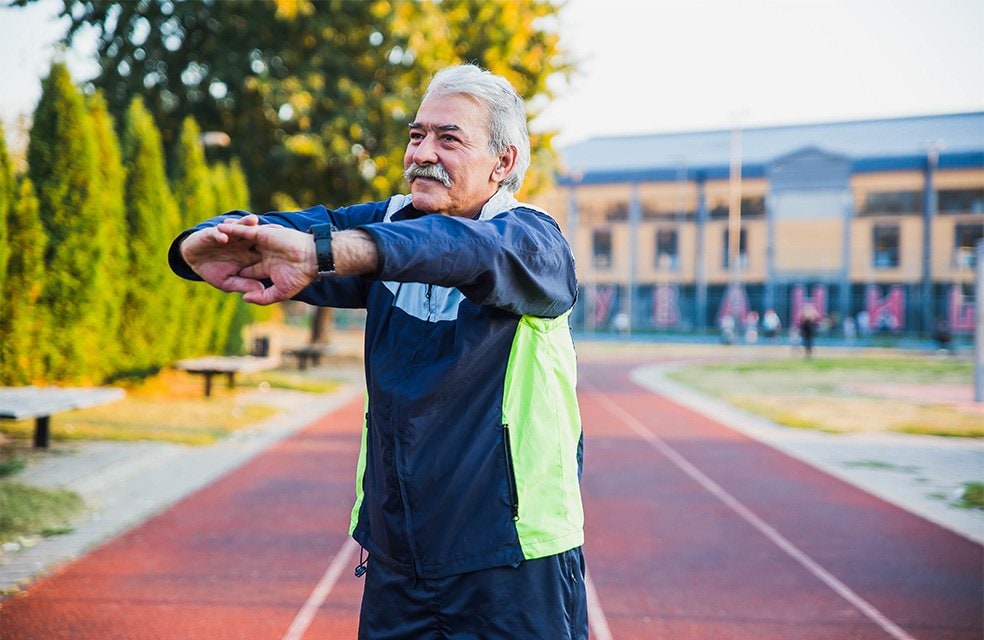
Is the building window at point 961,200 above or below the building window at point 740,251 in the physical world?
above

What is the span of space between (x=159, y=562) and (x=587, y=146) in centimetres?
5642

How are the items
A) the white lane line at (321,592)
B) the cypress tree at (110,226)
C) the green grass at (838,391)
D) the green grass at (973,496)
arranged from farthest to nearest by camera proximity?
1. the green grass at (838,391)
2. the cypress tree at (110,226)
3. the green grass at (973,496)
4. the white lane line at (321,592)

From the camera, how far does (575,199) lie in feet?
178

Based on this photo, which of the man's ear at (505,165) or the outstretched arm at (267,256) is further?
the man's ear at (505,165)

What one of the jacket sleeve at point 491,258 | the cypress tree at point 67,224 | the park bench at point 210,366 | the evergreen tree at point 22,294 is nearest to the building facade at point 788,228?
the park bench at point 210,366

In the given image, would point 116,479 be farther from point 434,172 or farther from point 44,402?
point 434,172

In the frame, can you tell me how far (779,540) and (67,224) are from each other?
984cm

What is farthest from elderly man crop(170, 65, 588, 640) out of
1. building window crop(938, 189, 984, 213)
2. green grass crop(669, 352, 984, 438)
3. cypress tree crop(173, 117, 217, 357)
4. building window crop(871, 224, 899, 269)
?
building window crop(938, 189, 984, 213)

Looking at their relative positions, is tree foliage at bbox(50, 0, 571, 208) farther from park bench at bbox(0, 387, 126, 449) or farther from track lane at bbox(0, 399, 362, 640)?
track lane at bbox(0, 399, 362, 640)

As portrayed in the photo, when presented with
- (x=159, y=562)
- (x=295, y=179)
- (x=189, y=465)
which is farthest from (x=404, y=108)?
(x=159, y=562)

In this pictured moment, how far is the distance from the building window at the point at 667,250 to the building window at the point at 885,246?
10919 mm

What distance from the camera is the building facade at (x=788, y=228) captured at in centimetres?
4712

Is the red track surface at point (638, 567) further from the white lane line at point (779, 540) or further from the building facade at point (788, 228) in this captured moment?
the building facade at point (788, 228)

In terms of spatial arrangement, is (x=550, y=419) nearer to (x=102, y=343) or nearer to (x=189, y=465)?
(x=189, y=465)
